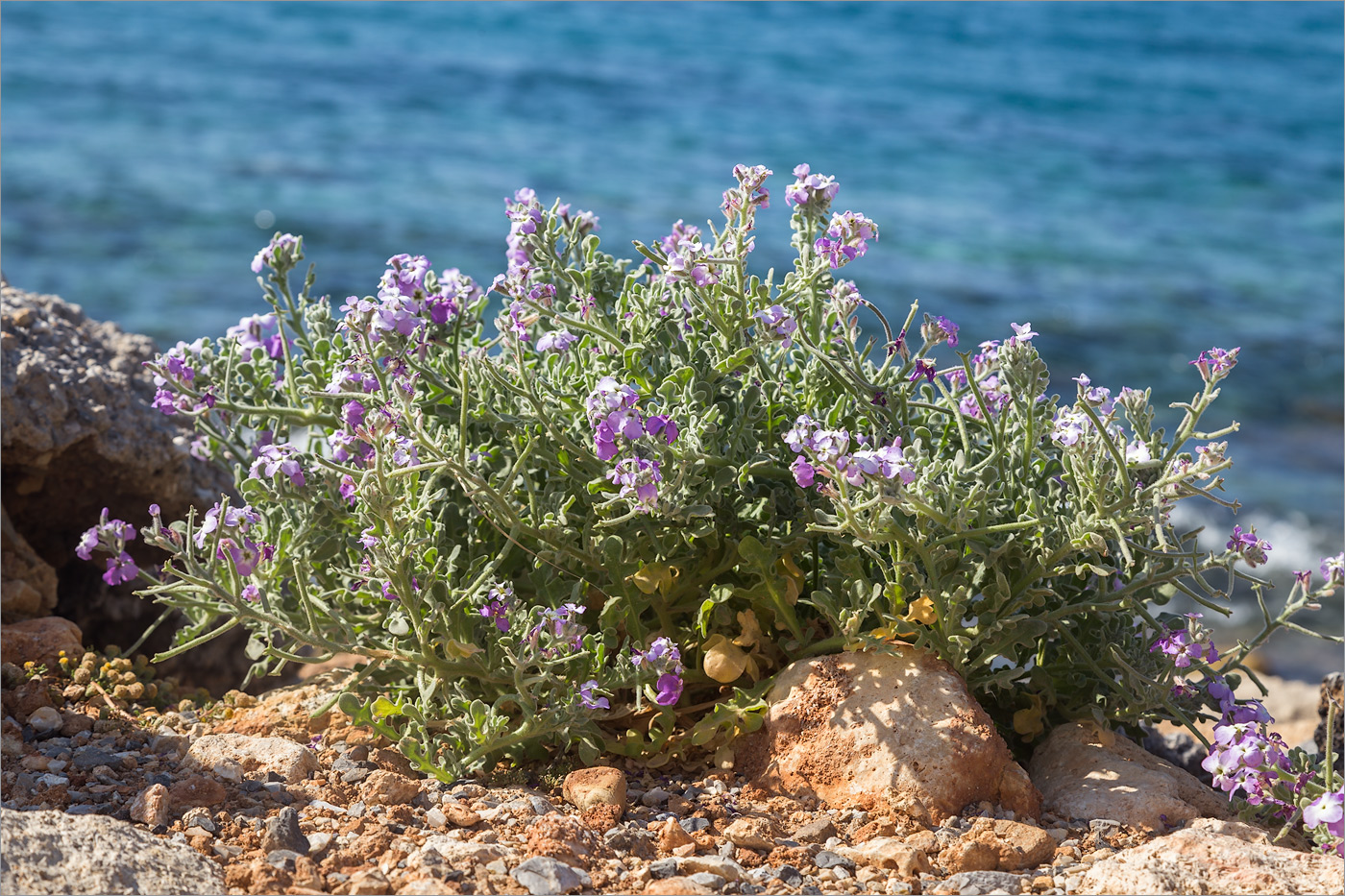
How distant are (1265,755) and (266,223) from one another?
1160cm

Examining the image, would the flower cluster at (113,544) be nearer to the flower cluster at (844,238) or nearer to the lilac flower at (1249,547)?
the flower cluster at (844,238)

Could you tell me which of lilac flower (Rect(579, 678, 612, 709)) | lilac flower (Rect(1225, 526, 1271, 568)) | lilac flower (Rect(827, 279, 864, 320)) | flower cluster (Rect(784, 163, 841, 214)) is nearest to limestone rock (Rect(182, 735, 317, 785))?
lilac flower (Rect(579, 678, 612, 709))

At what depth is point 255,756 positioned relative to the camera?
301 cm

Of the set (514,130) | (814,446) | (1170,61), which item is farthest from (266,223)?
(1170,61)

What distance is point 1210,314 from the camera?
11555 mm

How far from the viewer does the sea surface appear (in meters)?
10.9

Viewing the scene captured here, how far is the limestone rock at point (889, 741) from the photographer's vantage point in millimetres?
2865

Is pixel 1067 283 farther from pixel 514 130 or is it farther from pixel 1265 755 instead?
pixel 1265 755

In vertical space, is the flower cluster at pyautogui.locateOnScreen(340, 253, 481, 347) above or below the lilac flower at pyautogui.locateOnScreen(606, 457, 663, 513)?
above

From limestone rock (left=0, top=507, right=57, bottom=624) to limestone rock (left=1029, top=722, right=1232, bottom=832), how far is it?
3.07m

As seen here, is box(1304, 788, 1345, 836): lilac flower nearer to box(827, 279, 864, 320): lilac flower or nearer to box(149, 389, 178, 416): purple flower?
box(827, 279, 864, 320): lilac flower

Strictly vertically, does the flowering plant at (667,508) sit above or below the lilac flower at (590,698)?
above

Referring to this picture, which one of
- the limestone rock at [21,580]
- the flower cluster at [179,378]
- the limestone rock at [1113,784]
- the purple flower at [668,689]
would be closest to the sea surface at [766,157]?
the limestone rock at [1113,784]

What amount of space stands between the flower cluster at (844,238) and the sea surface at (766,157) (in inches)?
222
